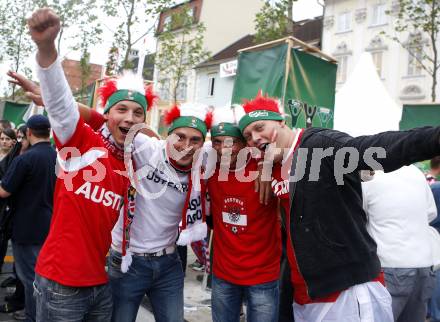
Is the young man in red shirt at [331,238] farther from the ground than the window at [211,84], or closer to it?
closer to it

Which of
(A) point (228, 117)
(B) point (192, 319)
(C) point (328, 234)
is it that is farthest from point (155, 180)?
(B) point (192, 319)

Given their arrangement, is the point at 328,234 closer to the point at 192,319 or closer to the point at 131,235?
the point at 131,235

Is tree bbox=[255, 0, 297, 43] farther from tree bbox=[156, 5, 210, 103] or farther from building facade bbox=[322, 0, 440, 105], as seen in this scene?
building facade bbox=[322, 0, 440, 105]

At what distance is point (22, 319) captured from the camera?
4.15 meters

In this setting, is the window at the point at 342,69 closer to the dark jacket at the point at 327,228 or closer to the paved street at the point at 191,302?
the paved street at the point at 191,302

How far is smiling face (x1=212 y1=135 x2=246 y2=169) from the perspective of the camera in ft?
9.36

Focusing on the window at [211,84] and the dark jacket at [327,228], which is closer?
the dark jacket at [327,228]

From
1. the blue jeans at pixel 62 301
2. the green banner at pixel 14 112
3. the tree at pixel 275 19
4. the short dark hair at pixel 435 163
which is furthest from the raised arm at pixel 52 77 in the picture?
the green banner at pixel 14 112

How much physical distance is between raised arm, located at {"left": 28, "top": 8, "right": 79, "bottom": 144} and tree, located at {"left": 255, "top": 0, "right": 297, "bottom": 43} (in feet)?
28.9

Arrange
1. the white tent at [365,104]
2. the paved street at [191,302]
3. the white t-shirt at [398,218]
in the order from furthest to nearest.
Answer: the white tent at [365,104]
the paved street at [191,302]
the white t-shirt at [398,218]

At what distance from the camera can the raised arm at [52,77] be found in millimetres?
1598

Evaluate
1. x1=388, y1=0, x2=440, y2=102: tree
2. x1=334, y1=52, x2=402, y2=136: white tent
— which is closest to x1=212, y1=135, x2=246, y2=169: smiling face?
x1=334, y1=52, x2=402, y2=136: white tent

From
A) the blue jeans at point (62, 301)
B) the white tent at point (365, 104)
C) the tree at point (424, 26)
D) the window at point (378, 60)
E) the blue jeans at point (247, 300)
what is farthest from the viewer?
the window at point (378, 60)

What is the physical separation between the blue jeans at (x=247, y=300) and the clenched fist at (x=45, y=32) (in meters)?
1.78
